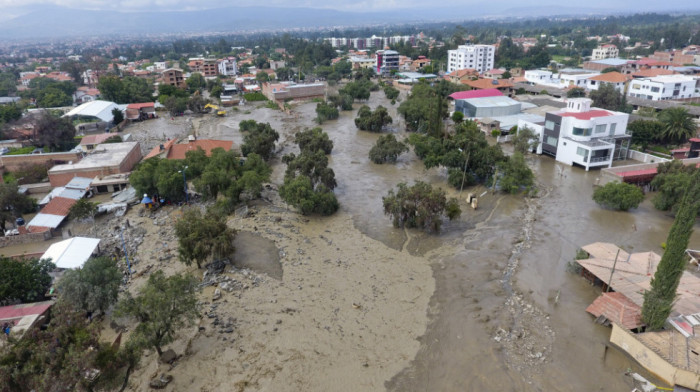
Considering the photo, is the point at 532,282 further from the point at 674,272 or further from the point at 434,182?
the point at 434,182

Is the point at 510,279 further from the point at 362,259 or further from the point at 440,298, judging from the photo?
A: the point at 362,259

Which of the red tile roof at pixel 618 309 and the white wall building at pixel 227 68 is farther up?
the white wall building at pixel 227 68

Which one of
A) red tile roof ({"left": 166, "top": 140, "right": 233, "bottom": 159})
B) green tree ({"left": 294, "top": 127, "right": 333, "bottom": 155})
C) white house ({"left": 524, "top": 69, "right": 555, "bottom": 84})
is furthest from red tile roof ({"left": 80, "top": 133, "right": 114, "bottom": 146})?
white house ({"left": 524, "top": 69, "right": 555, "bottom": 84})

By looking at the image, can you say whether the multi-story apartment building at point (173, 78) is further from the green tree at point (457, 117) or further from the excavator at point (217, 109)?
the green tree at point (457, 117)

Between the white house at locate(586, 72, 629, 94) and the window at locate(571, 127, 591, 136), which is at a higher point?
the white house at locate(586, 72, 629, 94)

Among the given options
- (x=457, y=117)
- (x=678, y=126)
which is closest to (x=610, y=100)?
(x=678, y=126)

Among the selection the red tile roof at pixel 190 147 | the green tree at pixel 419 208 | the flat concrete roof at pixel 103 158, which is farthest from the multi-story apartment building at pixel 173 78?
the green tree at pixel 419 208

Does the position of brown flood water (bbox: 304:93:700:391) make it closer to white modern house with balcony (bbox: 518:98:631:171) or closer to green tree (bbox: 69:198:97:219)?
white modern house with balcony (bbox: 518:98:631:171)
